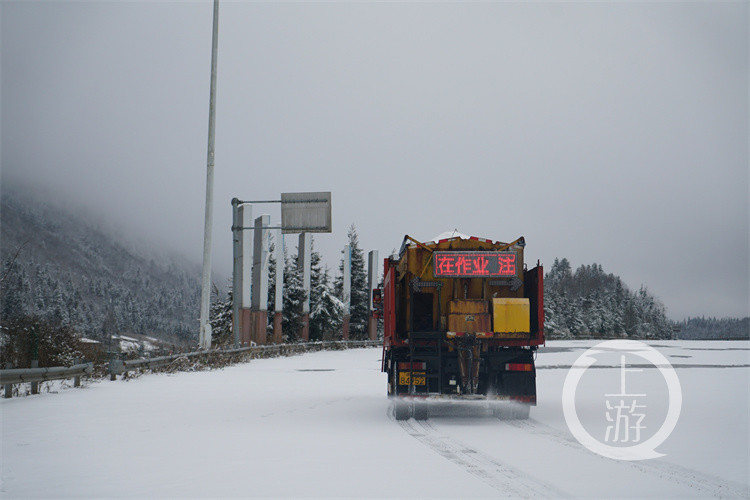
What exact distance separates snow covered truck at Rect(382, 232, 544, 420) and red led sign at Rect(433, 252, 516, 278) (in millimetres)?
18

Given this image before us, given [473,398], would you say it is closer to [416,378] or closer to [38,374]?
[416,378]

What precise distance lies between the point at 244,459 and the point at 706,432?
7.29 meters

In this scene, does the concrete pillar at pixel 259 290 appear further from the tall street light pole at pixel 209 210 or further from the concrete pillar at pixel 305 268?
the tall street light pole at pixel 209 210

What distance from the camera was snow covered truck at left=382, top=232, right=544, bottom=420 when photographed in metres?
13.6

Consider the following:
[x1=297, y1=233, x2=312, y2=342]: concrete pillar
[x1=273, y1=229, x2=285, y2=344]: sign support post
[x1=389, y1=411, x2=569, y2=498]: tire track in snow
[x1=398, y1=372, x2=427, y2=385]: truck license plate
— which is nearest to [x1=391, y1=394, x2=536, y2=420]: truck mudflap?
[x1=398, y1=372, x2=427, y2=385]: truck license plate

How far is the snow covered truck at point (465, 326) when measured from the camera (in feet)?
44.7

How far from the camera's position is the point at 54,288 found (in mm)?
150125

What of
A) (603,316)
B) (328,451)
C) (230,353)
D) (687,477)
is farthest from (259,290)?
(603,316)

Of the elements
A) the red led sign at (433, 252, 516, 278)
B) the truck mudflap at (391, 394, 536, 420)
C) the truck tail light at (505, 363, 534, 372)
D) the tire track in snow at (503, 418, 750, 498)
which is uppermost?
the red led sign at (433, 252, 516, 278)

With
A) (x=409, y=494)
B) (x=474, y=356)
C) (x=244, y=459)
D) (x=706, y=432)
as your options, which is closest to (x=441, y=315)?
(x=474, y=356)

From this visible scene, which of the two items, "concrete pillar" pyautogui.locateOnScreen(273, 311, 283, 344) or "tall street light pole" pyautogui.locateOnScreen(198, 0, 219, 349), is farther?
"concrete pillar" pyautogui.locateOnScreen(273, 311, 283, 344)

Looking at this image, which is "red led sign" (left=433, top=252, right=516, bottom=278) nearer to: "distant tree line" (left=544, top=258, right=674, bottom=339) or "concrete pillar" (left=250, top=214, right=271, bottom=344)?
"concrete pillar" (left=250, top=214, right=271, bottom=344)

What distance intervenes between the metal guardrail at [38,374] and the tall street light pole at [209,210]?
30.0 feet

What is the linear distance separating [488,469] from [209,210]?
23086 millimetres
